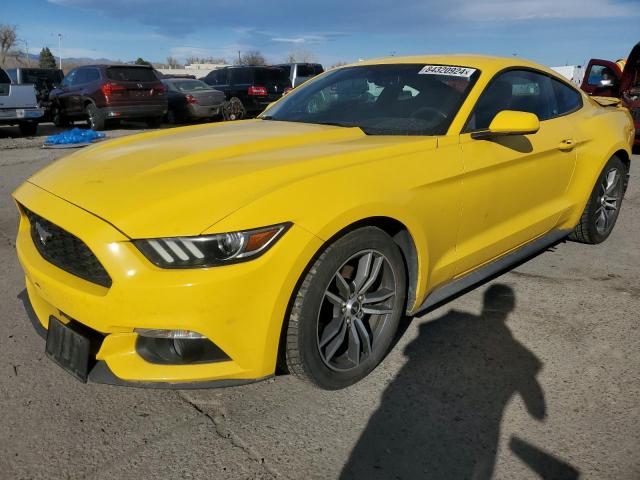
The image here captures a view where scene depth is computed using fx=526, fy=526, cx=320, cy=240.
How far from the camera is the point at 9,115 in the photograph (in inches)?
462

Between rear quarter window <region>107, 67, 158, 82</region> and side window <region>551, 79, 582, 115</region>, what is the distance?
37.8 ft

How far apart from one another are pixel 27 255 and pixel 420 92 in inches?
92.5

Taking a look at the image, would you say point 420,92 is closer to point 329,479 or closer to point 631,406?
point 631,406

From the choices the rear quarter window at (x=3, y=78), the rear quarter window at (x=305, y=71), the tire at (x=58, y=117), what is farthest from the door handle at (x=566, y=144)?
the rear quarter window at (x=305, y=71)

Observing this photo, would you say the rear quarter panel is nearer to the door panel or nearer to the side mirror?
the door panel

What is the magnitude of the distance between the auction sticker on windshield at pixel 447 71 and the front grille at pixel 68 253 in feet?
7.51

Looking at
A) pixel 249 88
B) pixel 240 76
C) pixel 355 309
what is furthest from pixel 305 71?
pixel 355 309

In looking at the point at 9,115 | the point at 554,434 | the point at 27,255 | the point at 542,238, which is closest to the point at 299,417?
the point at 554,434

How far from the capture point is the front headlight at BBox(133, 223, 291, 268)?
196 cm

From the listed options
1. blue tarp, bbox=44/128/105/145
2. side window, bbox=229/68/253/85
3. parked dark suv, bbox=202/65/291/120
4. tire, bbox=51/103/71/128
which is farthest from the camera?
side window, bbox=229/68/253/85

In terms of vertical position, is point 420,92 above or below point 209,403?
above

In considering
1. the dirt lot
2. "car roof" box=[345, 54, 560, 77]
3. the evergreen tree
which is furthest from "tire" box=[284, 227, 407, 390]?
the evergreen tree

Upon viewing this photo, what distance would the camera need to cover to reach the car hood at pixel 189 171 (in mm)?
2020

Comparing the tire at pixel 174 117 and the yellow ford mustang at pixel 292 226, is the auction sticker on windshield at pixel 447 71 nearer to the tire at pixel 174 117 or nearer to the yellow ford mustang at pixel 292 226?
the yellow ford mustang at pixel 292 226
